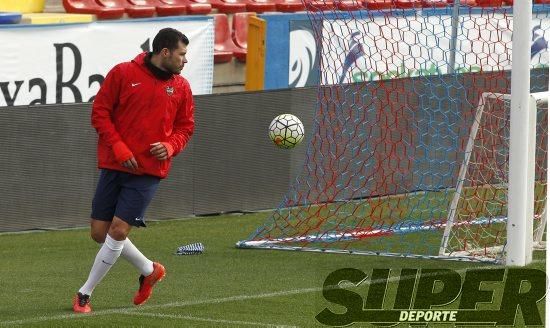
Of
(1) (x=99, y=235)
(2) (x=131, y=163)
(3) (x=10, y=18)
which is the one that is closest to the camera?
(2) (x=131, y=163)

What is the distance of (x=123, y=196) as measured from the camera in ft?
31.2

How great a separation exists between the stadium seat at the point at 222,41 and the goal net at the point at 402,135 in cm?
472

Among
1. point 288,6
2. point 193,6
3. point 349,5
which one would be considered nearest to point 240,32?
point 193,6

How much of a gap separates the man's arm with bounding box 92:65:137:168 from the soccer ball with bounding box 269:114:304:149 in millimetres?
3539

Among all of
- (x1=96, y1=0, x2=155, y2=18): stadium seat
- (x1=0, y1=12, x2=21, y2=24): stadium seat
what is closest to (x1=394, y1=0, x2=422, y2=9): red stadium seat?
(x1=0, y1=12, x2=21, y2=24): stadium seat

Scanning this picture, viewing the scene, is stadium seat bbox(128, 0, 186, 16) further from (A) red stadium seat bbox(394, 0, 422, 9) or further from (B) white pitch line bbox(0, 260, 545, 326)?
(B) white pitch line bbox(0, 260, 545, 326)

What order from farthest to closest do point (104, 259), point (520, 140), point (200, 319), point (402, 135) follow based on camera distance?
point (402, 135)
point (520, 140)
point (104, 259)
point (200, 319)

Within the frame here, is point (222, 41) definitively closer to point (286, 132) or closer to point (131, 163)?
point (286, 132)

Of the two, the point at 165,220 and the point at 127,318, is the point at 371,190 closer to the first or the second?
the point at 165,220

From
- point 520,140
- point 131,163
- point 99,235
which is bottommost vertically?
point 99,235

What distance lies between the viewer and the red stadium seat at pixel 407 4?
1336 centimetres

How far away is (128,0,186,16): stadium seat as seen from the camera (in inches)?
752

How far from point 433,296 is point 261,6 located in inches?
436

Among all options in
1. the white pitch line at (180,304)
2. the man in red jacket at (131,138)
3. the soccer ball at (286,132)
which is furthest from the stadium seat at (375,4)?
the man in red jacket at (131,138)
